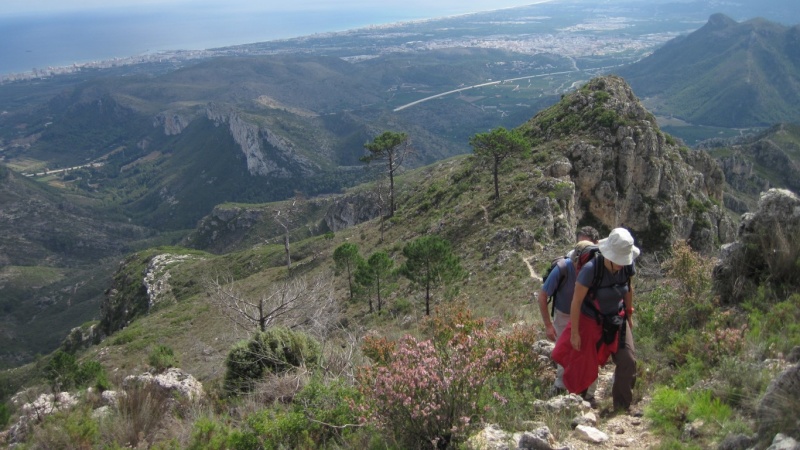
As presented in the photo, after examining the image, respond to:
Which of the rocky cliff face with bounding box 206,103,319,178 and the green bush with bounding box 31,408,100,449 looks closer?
the green bush with bounding box 31,408,100,449

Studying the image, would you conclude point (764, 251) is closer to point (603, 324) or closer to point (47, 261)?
point (603, 324)

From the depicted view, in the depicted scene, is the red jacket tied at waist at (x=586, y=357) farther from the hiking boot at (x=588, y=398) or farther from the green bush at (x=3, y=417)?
the green bush at (x=3, y=417)

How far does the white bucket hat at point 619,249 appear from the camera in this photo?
5.54m

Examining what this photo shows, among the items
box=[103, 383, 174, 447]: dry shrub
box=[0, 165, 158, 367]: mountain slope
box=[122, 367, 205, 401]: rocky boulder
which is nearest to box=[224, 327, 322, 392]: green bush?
box=[122, 367, 205, 401]: rocky boulder

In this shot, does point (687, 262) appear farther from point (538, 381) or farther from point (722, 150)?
point (722, 150)

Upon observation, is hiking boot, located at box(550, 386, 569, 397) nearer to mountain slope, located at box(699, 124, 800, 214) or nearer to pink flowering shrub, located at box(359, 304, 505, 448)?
pink flowering shrub, located at box(359, 304, 505, 448)

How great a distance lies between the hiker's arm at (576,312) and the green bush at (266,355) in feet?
18.1

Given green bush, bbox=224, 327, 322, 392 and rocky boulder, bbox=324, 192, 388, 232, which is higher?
green bush, bbox=224, 327, 322, 392

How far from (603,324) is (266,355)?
661cm

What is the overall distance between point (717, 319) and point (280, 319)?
1243 cm

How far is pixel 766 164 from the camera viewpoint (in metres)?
112

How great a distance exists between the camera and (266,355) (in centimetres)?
984

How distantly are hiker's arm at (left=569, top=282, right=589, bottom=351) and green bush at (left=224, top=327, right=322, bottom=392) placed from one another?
5.51m

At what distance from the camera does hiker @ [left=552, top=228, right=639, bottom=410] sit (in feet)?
19.1
